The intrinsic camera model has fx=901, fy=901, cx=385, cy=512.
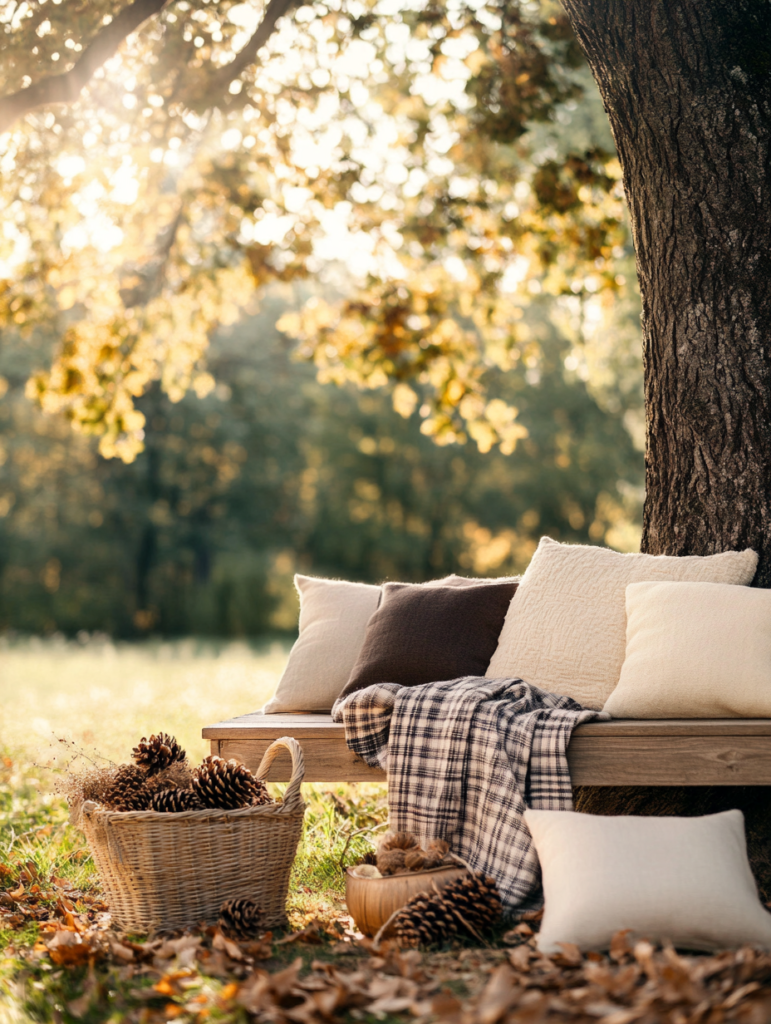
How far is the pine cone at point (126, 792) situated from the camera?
2.53 metres

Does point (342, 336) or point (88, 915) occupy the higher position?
point (342, 336)

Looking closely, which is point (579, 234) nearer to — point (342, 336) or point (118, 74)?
point (342, 336)

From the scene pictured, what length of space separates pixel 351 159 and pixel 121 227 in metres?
1.60

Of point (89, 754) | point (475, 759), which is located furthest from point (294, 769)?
point (89, 754)

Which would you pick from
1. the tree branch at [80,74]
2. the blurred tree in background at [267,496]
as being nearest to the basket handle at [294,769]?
the tree branch at [80,74]

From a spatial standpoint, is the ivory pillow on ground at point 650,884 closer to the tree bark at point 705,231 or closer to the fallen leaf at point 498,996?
the fallen leaf at point 498,996

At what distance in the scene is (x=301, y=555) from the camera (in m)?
21.7

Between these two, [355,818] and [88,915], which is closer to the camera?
[88,915]

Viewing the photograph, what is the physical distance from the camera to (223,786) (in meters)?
2.49

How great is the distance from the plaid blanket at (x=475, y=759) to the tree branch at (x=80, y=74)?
2864 millimetres

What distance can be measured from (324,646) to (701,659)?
134 cm

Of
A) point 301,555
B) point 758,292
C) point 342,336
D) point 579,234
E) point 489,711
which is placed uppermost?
point 579,234

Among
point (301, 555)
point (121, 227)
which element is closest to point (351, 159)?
point (121, 227)

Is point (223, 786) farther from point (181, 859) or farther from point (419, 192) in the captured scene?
point (419, 192)
